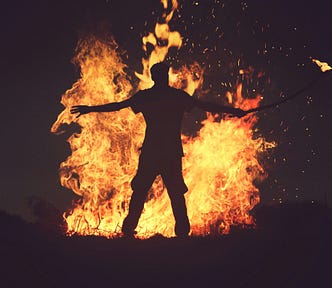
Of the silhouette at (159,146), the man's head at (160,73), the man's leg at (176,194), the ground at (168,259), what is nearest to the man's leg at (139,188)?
the silhouette at (159,146)

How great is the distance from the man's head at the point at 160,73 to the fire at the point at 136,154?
6.16 ft

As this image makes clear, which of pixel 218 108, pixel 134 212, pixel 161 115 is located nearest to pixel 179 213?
pixel 134 212

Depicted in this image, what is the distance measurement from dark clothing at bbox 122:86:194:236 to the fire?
159cm

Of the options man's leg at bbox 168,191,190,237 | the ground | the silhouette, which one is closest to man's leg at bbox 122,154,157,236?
the silhouette

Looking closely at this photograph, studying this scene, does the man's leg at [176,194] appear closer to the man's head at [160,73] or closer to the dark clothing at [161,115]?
the dark clothing at [161,115]

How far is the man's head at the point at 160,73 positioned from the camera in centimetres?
1176

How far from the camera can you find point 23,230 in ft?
37.6

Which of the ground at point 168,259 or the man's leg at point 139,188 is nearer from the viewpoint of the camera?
the ground at point 168,259

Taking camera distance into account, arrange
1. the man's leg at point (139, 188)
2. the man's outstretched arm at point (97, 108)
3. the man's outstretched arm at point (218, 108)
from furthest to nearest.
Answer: the man's outstretched arm at point (218, 108), the man's leg at point (139, 188), the man's outstretched arm at point (97, 108)

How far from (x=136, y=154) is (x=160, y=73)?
2819 mm

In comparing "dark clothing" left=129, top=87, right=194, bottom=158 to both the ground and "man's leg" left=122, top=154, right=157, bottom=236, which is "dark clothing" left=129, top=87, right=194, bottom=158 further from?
the ground

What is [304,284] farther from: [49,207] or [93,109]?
[49,207]

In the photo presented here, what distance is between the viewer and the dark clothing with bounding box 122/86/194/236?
1181 cm

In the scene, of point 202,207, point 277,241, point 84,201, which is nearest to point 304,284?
point 277,241
